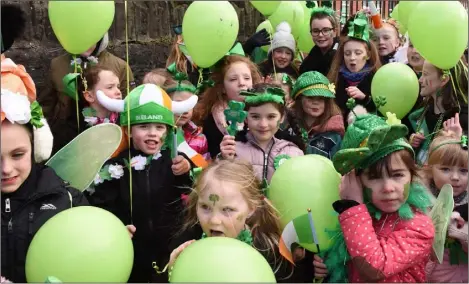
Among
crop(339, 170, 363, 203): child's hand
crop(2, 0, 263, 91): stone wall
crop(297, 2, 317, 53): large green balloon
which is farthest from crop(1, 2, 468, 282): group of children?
crop(2, 0, 263, 91): stone wall

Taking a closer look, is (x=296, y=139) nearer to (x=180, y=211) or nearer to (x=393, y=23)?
(x=180, y=211)

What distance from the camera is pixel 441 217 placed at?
2439 millimetres

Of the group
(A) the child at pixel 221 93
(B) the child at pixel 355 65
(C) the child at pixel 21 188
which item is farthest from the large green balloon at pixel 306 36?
(C) the child at pixel 21 188

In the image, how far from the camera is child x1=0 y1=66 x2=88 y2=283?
2.34 metres

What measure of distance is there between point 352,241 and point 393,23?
342 cm

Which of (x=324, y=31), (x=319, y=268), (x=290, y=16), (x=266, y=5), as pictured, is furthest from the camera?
(x=324, y=31)

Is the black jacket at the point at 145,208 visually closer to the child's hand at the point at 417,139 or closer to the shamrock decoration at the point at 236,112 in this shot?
the shamrock decoration at the point at 236,112

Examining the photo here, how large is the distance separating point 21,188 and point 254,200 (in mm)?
870

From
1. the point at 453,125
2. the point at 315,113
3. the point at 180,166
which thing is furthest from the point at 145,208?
the point at 453,125

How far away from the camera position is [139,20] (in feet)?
20.3

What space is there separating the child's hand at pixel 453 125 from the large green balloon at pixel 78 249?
6.49 ft

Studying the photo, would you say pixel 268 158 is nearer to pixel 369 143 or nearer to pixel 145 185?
pixel 145 185

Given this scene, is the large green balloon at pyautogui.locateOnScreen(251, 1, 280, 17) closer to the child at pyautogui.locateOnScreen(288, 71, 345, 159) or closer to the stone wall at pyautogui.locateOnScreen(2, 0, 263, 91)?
the child at pyautogui.locateOnScreen(288, 71, 345, 159)

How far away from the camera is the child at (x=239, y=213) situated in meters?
2.34
